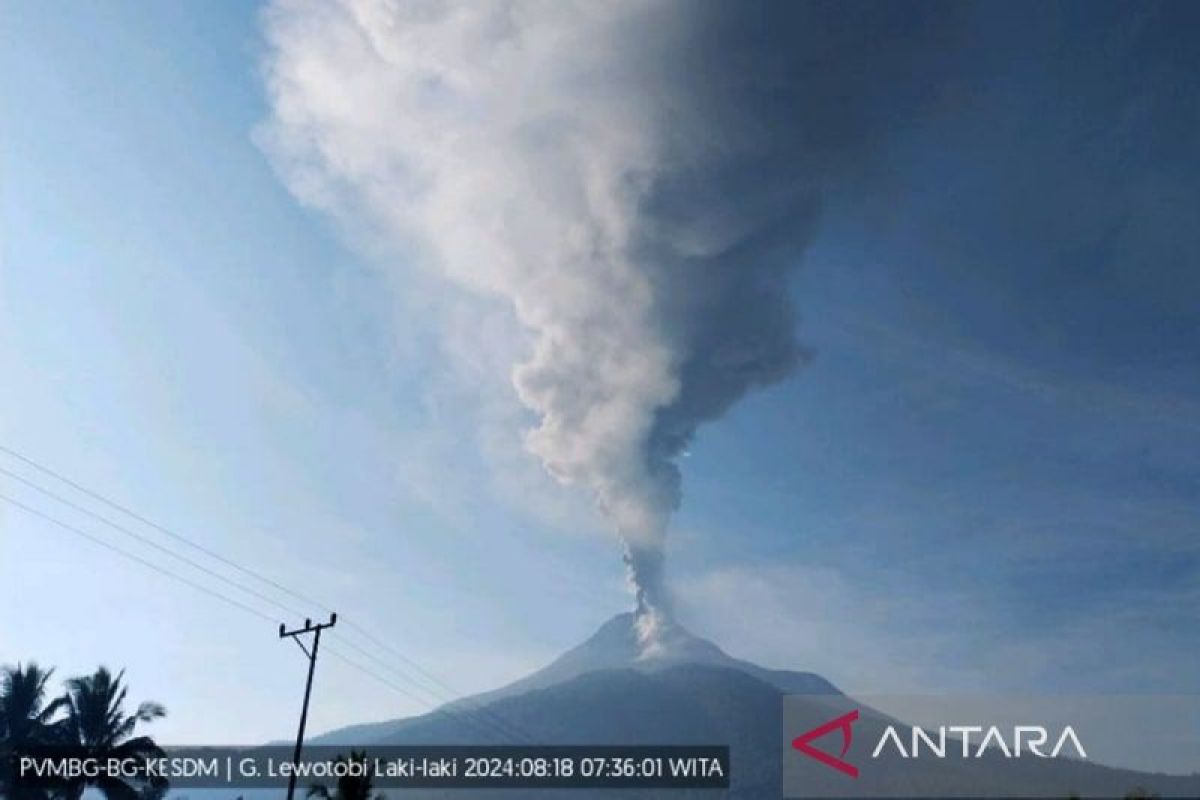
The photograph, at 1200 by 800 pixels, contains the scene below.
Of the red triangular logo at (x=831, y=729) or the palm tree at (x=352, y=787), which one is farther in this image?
the palm tree at (x=352, y=787)

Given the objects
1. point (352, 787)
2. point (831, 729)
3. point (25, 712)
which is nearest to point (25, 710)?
point (25, 712)

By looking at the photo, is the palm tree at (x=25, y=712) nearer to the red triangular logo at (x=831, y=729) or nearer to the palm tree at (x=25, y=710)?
the palm tree at (x=25, y=710)

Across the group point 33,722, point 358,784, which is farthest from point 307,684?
point 33,722

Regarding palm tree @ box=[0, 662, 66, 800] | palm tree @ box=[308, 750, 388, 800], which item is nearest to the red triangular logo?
palm tree @ box=[308, 750, 388, 800]

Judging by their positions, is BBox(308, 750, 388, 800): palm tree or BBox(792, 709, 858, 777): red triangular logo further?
BBox(308, 750, 388, 800): palm tree

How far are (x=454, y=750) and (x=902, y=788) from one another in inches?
5683

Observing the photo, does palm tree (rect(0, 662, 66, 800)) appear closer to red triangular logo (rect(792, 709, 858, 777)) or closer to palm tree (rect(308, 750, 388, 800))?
palm tree (rect(308, 750, 388, 800))

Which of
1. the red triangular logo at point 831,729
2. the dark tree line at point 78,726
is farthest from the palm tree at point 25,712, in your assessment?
the red triangular logo at point 831,729

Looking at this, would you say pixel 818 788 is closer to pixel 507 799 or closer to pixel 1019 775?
pixel 1019 775

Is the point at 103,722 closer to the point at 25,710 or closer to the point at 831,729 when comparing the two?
the point at 25,710

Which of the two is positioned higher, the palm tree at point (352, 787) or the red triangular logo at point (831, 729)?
the red triangular logo at point (831, 729)

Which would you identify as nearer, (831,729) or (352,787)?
(352,787)

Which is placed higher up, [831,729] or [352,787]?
[831,729]

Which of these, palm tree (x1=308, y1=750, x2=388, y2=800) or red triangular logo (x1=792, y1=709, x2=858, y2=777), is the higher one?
red triangular logo (x1=792, y1=709, x2=858, y2=777)
